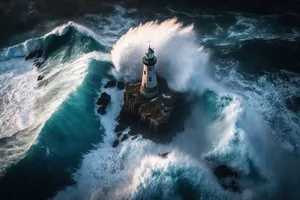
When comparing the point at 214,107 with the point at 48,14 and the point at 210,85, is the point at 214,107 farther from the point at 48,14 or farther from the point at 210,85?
the point at 48,14

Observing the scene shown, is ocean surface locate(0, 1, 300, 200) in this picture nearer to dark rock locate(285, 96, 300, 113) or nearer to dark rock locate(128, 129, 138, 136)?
dark rock locate(285, 96, 300, 113)

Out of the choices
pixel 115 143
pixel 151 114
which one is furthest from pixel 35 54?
pixel 151 114

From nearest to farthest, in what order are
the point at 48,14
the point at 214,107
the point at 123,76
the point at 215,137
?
the point at 215,137, the point at 214,107, the point at 123,76, the point at 48,14

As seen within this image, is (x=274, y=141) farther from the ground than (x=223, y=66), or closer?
closer

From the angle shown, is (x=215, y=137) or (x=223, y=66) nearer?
(x=215, y=137)

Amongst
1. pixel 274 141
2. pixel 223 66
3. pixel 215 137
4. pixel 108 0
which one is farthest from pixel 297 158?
pixel 108 0
